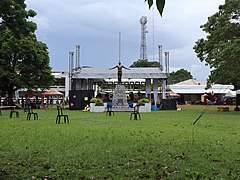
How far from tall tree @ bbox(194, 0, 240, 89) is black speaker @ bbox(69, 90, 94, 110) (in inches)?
515

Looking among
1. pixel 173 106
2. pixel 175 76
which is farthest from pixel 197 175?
pixel 175 76

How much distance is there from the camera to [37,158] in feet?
22.0

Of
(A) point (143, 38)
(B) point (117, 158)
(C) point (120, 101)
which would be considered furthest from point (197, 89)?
(B) point (117, 158)

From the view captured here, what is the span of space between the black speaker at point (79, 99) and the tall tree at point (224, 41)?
13.1 m

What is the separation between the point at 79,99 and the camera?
37750 millimetres

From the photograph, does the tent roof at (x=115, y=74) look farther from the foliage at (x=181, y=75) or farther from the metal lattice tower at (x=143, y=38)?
the foliage at (x=181, y=75)

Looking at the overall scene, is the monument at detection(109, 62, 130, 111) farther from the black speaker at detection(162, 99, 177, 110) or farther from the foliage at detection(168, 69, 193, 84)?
the foliage at detection(168, 69, 193, 84)

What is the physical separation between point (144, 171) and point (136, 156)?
132 cm

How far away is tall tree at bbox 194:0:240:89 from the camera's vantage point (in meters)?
25.0

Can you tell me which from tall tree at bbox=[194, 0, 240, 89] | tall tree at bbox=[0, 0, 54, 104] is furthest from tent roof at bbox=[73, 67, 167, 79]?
tall tree at bbox=[194, 0, 240, 89]

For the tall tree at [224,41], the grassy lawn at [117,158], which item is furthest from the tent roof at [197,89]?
the grassy lawn at [117,158]

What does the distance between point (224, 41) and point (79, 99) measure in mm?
16586

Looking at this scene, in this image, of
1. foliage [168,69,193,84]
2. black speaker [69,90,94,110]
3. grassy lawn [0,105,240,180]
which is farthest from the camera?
foliage [168,69,193,84]

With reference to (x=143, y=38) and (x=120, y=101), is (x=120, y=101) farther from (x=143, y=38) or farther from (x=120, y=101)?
(x=143, y=38)
